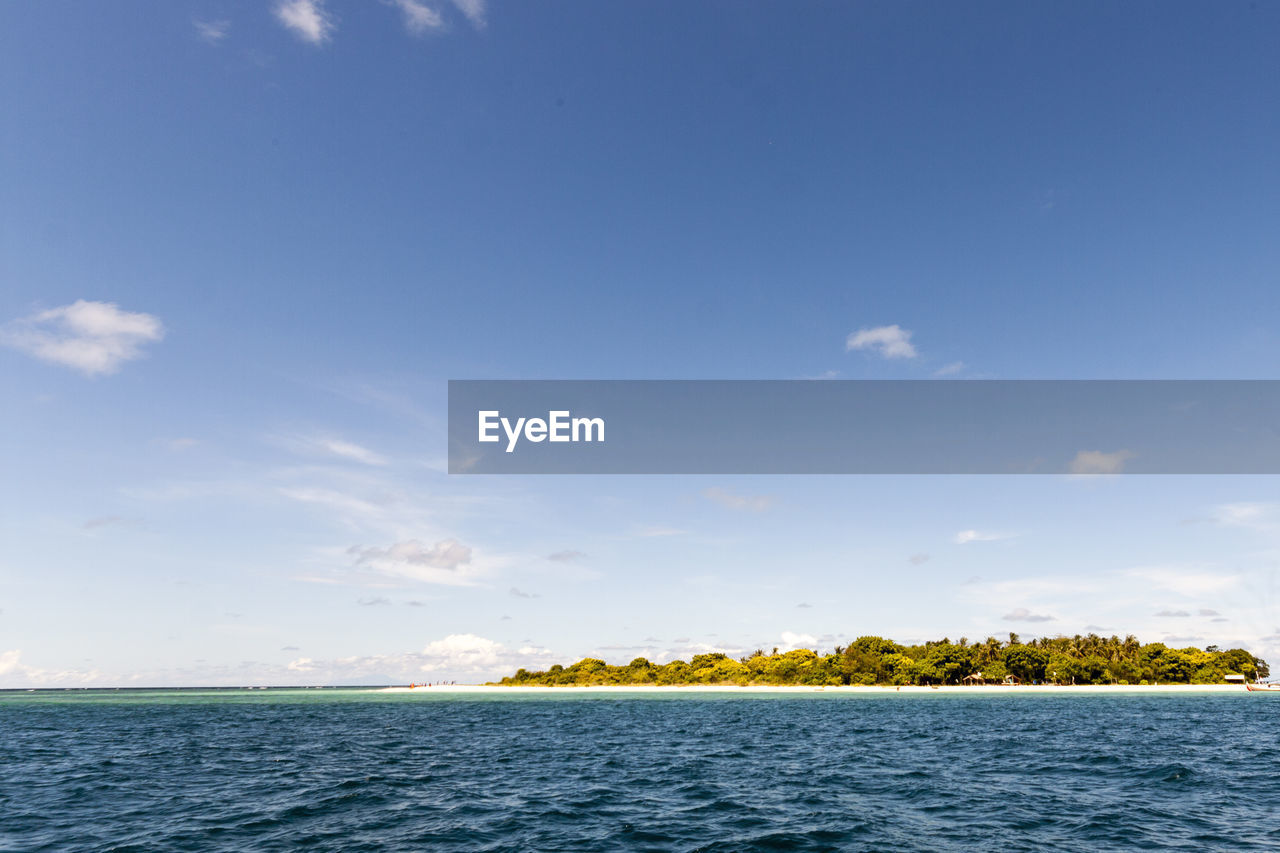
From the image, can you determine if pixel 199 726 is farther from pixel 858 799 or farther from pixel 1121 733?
pixel 1121 733

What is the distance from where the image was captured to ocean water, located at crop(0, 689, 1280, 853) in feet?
81.2

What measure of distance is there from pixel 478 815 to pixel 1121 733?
6430cm

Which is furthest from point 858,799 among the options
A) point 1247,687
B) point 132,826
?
point 1247,687

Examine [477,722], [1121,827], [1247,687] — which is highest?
[1121,827]

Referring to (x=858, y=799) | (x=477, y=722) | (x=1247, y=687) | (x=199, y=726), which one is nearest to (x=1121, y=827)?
(x=858, y=799)

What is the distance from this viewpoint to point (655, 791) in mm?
34312

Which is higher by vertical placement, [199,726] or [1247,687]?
[199,726]

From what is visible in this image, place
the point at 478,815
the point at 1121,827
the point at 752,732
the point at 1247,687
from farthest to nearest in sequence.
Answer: the point at 1247,687 → the point at 752,732 → the point at 478,815 → the point at 1121,827

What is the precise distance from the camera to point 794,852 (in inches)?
886

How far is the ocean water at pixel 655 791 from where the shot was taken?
24.8 meters

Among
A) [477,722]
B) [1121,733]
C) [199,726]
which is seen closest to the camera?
[1121,733]

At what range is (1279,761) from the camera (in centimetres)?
4481

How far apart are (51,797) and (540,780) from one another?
24937mm

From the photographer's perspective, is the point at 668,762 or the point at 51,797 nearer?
the point at 51,797
